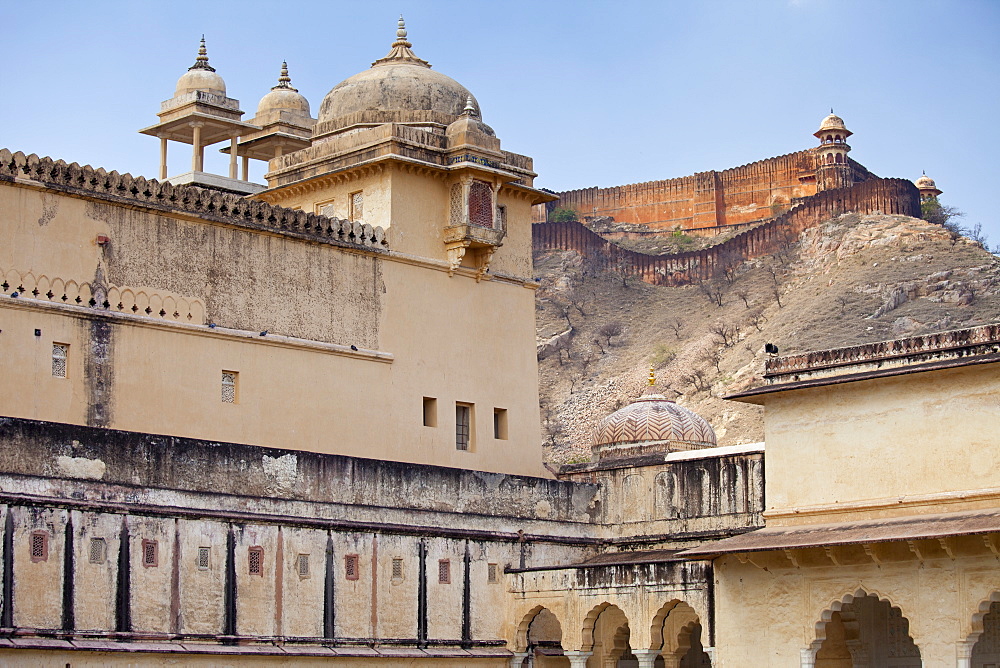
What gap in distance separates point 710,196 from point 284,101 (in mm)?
50135

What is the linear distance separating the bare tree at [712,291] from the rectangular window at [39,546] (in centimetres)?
6074

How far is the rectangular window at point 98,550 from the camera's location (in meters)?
21.8

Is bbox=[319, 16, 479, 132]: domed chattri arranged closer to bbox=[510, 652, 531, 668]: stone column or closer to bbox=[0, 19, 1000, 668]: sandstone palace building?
bbox=[0, 19, 1000, 668]: sandstone palace building

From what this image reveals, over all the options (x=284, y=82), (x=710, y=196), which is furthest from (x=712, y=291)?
(x=284, y=82)

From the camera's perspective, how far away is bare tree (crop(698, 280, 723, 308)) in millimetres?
80375

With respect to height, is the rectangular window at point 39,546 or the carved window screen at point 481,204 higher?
the carved window screen at point 481,204

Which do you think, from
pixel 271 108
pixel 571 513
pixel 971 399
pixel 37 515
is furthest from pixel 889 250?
pixel 37 515

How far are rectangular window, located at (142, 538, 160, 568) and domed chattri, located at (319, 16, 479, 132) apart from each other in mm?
10696

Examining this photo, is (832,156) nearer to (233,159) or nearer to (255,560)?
(233,159)

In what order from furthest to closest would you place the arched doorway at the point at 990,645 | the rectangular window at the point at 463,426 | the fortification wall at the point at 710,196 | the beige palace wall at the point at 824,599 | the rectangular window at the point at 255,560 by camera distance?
the fortification wall at the point at 710,196
the rectangular window at the point at 463,426
the arched doorway at the point at 990,645
the rectangular window at the point at 255,560
the beige palace wall at the point at 824,599

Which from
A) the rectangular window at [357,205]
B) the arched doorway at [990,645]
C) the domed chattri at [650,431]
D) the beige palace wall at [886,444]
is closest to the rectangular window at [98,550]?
the beige palace wall at [886,444]

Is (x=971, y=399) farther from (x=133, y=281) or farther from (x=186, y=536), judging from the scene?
(x=133, y=281)

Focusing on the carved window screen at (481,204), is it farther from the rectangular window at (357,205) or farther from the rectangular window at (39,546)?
the rectangular window at (39,546)

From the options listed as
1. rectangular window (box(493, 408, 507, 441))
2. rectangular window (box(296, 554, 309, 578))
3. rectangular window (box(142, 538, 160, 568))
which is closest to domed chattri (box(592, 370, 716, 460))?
rectangular window (box(493, 408, 507, 441))
